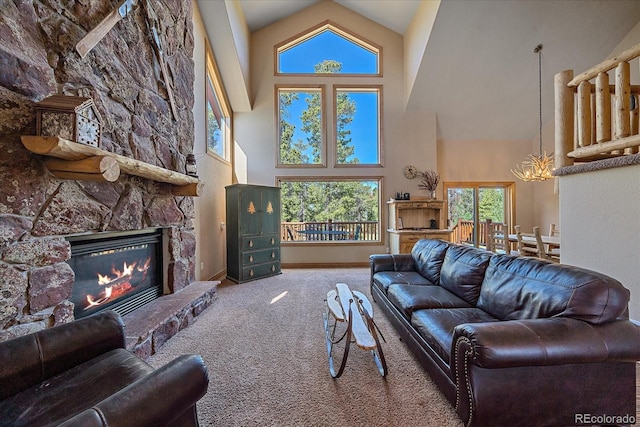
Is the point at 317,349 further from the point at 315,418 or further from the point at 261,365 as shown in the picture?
the point at 315,418

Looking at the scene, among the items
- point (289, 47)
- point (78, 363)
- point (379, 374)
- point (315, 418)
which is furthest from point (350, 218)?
point (78, 363)

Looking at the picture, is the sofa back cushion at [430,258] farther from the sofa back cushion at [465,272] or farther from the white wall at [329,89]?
the white wall at [329,89]

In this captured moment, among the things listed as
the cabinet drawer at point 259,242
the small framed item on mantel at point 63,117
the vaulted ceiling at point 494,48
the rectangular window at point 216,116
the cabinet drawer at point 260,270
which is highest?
the vaulted ceiling at point 494,48

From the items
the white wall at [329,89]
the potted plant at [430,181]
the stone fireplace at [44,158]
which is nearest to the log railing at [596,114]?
the potted plant at [430,181]

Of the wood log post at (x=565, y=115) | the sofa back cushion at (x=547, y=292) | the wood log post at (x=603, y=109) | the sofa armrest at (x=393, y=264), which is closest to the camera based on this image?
the sofa back cushion at (x=547, y=292)

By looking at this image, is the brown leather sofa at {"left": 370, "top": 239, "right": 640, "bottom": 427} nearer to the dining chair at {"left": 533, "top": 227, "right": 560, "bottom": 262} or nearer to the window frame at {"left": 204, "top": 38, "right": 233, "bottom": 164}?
the dining chair at {"left": 533, "top": 227, "right": 560, "bottom": 262}

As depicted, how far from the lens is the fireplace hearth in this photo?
221cm

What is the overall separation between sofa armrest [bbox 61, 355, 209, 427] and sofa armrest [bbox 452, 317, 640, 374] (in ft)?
4.27

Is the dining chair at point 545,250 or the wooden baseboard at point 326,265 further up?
the dining chair at point 545,250

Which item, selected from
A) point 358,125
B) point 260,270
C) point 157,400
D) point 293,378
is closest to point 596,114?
point 293,378

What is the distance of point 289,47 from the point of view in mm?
6438

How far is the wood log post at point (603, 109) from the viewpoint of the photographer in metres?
2.72

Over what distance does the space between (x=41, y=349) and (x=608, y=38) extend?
29.4ft

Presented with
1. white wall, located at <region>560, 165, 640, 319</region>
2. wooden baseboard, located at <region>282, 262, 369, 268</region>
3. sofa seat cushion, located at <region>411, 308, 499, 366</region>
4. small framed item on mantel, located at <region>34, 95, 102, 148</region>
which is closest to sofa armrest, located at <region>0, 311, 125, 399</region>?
small framed item on mantel, located at <region>34, 95, 102, 148</region>
